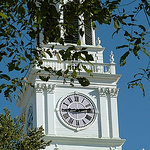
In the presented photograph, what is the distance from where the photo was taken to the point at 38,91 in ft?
149

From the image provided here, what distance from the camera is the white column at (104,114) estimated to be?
45.4 meters

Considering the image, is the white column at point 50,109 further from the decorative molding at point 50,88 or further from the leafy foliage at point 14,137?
the leafy foliage at point 14,137

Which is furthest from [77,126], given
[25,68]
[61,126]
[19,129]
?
[25,68]

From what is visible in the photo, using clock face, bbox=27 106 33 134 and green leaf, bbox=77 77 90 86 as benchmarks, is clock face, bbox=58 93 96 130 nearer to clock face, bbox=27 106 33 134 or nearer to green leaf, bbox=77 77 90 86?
clock face, bbox=27 106 33 134

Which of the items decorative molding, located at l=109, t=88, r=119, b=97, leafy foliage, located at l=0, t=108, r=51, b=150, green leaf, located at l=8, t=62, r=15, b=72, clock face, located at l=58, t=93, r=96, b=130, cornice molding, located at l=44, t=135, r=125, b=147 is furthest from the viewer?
decorative molding, located at l=109, t=88, r=119, b=97

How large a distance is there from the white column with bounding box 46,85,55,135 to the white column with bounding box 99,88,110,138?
112 inches

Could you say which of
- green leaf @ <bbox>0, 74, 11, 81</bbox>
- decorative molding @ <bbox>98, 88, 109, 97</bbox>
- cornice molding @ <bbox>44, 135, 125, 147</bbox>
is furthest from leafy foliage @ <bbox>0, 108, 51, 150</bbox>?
green leaf @ <bbox>0, 74, 11, 81</bbox>

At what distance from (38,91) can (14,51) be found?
29.5 meters

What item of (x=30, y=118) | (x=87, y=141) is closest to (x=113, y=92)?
(x=87, y=141)

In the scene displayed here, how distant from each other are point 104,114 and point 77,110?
1702 millimetres

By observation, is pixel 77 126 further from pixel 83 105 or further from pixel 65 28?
pixel 65 28

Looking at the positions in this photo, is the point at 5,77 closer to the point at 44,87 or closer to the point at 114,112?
the point at 44,87

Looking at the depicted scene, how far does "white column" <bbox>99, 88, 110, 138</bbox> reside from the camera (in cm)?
4541

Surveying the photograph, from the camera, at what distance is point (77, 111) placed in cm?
4538
